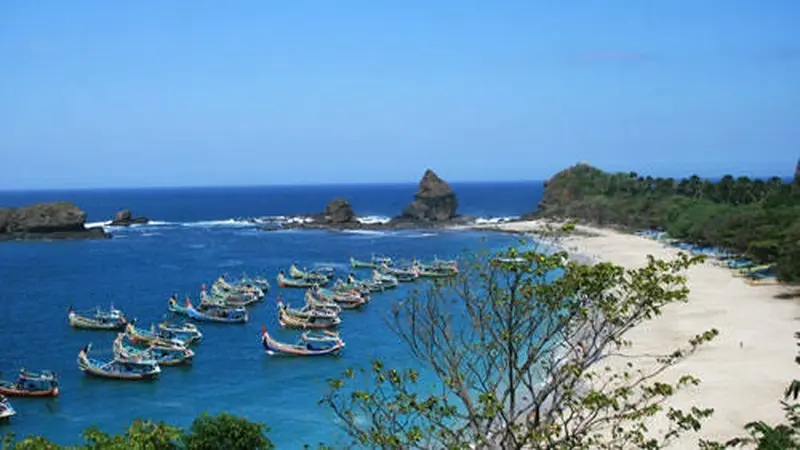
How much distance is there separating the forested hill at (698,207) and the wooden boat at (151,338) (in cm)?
4352

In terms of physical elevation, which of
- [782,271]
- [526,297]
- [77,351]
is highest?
[526,297]

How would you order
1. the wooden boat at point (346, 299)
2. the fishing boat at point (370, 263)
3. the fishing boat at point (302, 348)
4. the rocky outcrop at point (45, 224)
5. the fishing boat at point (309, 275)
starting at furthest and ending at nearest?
the rocky outcrop at point (45, 224) < the fishing boat at point (370, 263) < the fishing boat at point (309, 275) < the wooden boat at point (346, 299) < the fishing boat at point (302, 348)

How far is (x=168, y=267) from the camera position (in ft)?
284

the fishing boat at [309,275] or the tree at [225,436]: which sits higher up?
the tree at [225,436]

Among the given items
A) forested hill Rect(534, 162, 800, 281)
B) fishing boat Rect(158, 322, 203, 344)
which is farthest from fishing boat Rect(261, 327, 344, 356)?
forested hill Rect(534, 162, 800, 281)

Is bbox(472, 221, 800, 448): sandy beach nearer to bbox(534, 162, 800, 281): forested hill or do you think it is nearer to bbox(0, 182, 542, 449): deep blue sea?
bbox(534, 162, 800, 281): forested hill

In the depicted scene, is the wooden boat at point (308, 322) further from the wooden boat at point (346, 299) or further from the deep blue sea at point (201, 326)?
the wooden boat at point (346, 299)

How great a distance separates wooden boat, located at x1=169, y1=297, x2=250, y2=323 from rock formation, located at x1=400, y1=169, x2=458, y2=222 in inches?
3329

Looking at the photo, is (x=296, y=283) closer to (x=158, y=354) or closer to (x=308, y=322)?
(x=308, y=322)

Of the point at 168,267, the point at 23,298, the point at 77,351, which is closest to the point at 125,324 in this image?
the point at 77,351

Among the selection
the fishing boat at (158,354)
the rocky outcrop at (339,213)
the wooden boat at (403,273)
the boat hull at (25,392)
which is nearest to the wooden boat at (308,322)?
the fishing boat at (158,354)

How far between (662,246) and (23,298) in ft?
238

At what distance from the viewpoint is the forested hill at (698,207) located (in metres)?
67.0

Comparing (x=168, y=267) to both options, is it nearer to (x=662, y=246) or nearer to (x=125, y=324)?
(x=125, y=324)
